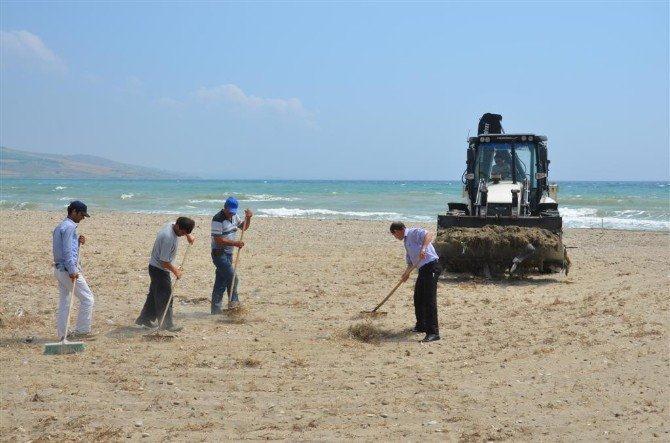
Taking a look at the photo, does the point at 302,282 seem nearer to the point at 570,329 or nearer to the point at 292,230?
the point at 570,329

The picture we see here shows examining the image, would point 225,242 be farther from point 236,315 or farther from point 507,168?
point 507,168

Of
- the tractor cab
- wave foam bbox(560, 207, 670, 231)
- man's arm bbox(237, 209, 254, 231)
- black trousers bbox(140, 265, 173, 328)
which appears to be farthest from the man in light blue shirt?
wave foam bbox(560, 207, 670, 231)

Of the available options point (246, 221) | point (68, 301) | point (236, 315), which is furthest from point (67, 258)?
point (246, 221)

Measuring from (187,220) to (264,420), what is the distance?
3.05 meters

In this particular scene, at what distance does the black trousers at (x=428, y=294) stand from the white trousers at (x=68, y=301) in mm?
3645

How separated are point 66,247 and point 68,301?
22.7 inches

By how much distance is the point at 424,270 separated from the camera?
8.12 meters

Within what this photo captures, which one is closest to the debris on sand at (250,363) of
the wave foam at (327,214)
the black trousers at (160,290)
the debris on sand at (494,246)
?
the black trousers at (160,290)

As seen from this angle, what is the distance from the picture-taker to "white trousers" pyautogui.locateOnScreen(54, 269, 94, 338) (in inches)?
295

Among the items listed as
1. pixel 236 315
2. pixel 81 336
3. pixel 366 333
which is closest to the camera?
pixel 81 336

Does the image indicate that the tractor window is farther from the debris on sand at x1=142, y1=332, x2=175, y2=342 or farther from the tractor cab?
the debris on sand at x1=142, y1=332, x2=175, y2=342

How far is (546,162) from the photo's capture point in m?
13.4

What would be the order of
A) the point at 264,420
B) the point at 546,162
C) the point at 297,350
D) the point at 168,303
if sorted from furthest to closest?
1. the point at 546,162
2. the point at 168,303
3. the point at 297,350
4. the point at 264,420

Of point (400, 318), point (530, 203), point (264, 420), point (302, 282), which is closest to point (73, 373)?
point (264, 420)
